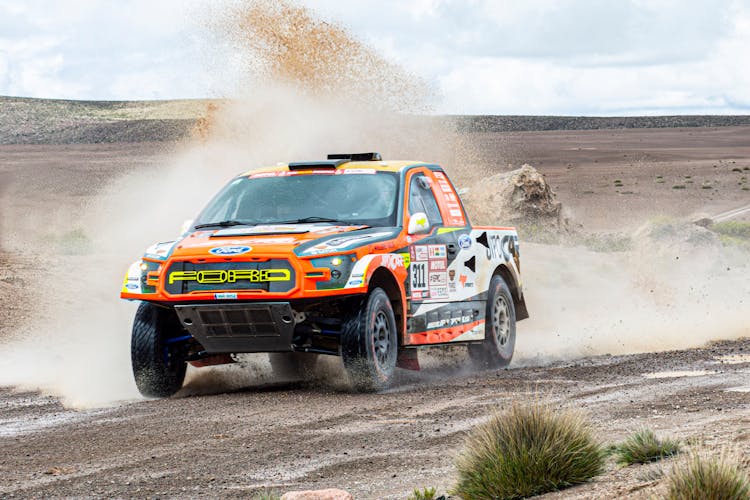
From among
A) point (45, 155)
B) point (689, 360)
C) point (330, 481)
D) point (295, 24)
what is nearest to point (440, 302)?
point (689, 360)

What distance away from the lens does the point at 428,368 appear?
13398 millimetres

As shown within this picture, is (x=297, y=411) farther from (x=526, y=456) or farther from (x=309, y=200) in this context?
(x=526, y=456)

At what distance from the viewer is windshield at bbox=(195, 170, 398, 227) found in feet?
38.1

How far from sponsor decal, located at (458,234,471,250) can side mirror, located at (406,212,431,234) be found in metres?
0.87

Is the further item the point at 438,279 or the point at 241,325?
the point at 438,279

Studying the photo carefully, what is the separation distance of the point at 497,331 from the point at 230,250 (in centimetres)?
394

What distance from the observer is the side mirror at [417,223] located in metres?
11.5

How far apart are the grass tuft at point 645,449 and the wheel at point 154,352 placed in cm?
514

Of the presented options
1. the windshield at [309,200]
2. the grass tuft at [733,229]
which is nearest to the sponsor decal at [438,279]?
the windshield at [309,200]

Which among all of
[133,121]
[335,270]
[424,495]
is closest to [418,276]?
[335,270]

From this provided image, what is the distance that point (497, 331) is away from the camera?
13.4 meters

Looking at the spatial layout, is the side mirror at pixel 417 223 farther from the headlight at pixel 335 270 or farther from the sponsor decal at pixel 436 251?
the headlight at pixel 335 270

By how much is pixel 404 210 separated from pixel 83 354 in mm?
5248

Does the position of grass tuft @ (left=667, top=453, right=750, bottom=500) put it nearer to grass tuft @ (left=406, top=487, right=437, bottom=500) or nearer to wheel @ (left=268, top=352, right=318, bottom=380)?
grass tuft @ (left=406, top=487, right=437, bottom=500)
